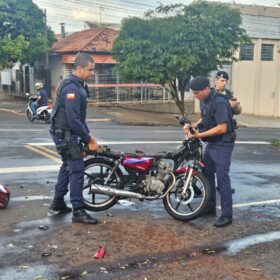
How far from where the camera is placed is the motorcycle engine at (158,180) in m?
5.62

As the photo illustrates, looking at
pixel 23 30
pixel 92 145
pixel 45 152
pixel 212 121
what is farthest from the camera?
pixel 23 30

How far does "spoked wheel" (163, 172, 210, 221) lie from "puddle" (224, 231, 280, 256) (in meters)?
0.67

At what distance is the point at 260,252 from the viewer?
4.62m

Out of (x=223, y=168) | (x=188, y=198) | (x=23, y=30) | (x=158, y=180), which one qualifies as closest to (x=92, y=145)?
(x=158, y=180)

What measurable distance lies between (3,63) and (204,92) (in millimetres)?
23139

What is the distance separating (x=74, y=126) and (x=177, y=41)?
17.8 m

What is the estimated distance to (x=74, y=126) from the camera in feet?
16.8

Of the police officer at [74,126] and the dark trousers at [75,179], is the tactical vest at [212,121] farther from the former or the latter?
the dark trousers at [75,179]

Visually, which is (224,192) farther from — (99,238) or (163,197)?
(99,238)

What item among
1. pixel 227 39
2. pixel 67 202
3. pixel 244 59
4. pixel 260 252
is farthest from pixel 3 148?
pixel 244 59

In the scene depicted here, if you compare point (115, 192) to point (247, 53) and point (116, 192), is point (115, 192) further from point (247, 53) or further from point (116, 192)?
point (247, 53)

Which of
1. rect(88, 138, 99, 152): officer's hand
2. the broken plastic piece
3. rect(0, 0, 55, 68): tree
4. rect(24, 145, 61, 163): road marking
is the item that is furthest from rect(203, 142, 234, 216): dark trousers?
rect(0, 0, 55, 68): tree

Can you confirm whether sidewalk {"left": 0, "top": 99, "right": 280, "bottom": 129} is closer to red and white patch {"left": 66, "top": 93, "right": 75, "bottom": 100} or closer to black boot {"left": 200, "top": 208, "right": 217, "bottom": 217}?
black boot {"left": 200, "top": 208, "right": 217, "bottom": 217}

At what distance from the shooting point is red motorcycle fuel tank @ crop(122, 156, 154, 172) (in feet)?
18.6
